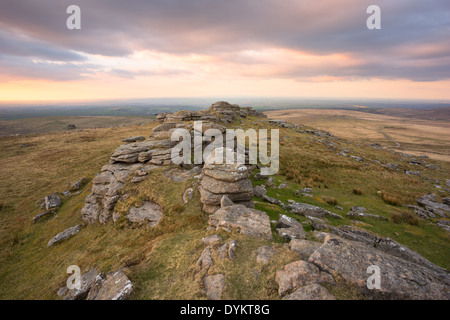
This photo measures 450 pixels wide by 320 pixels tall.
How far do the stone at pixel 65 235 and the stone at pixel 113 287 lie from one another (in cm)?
1255

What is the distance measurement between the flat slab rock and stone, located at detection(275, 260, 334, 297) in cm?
42

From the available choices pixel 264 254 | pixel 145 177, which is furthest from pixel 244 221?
pixel 145 177

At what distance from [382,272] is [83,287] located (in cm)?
1539

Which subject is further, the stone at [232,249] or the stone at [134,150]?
the stone at [134,150]

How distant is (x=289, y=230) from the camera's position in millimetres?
11391

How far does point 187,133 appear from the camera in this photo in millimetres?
25219

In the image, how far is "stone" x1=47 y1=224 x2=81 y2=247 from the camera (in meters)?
17.3

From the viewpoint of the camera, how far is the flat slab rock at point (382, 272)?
263 inches

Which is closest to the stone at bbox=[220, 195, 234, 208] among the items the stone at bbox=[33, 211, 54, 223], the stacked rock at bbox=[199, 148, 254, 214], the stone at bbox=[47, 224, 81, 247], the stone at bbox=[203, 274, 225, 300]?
the stacked rock at bbox=[199, 148, 254, 214]

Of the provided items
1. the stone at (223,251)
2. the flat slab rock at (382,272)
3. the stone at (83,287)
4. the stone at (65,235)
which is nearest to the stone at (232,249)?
the stone at (223,251)

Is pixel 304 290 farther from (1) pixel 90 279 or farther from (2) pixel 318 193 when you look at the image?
(2) pixel 318 193

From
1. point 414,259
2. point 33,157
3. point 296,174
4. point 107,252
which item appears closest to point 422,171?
point 296,174

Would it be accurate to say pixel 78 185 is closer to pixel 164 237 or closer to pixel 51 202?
pixel 51 202

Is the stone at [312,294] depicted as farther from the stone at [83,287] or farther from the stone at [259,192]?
the stone at [259,192]
